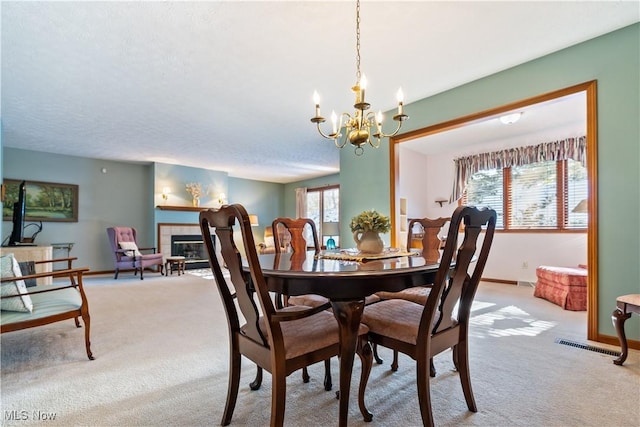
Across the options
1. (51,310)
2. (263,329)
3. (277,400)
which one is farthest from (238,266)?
(51,310)

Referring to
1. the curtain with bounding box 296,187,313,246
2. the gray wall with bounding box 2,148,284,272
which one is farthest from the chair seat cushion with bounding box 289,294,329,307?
the curtain with bounding box 296,187,313,246

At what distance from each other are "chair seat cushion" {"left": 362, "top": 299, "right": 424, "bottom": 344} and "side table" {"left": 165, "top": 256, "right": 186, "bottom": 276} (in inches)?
220

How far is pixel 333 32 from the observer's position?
2.32 metres

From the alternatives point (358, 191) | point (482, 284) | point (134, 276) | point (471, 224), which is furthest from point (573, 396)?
point (134, 276)

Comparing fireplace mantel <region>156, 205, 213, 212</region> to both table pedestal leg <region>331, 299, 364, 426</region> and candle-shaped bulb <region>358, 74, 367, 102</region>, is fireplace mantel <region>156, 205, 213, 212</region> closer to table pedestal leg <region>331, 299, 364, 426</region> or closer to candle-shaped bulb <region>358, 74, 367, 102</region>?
candle-shaped bulb <region>358, 74, 367, 102</region>

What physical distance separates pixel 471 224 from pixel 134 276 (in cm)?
651

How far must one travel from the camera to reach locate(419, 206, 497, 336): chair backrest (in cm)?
122

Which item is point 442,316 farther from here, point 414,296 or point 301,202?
point 301,202

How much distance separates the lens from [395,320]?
1.50 meters

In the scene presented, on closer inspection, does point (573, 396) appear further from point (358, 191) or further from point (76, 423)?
point (358, 191)

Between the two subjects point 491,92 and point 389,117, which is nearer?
point 491,92

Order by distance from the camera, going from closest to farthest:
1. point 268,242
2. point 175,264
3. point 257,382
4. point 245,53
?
point 257,382 < point 245,53 < point 175,264 < point 268,242

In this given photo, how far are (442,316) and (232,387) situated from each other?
103 centimetres

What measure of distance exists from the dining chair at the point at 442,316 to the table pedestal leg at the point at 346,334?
0.20 metres
